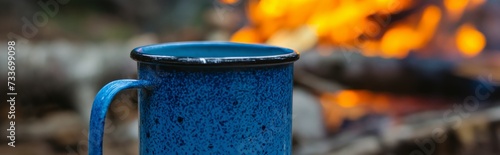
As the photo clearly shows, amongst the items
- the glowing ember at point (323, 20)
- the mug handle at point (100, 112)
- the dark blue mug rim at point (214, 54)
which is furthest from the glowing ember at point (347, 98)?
the mug handle at point (100, 112)

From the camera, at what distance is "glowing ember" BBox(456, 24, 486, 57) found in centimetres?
158

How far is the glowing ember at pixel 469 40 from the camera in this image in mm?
1584

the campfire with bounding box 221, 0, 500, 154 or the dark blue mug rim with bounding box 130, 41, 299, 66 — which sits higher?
the dark blue mug rim with bounding box 130, 41, 299, 66

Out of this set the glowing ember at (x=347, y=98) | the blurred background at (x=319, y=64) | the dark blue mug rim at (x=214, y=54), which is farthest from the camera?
the glowing ember at (x=347, y=98)

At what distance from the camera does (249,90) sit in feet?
2.52

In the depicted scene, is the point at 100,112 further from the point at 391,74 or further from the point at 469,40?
the point at 469,40

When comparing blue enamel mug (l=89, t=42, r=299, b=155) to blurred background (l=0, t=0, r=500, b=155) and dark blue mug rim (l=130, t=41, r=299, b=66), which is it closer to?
dark blue mug rim (l=130, t=41, r=299, b=66)

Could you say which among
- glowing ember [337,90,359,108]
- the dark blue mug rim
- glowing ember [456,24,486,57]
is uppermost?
the dark blue mug rim

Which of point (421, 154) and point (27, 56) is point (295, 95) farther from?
point (27, 56)

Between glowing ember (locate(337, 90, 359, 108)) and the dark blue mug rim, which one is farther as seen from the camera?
glowing ember (locate(337, 90, 359, 108))

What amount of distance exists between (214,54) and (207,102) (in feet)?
0.63

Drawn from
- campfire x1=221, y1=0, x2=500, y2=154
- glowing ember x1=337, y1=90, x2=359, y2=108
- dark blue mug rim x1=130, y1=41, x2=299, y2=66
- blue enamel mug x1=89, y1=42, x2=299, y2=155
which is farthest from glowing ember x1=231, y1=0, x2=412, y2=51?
blue enamel mug x1=89, y1=42, x2=299, y2=155

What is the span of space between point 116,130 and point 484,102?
38.6 inches

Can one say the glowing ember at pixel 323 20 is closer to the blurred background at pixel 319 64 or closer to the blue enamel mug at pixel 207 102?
the blurred background at pixel 319 64
